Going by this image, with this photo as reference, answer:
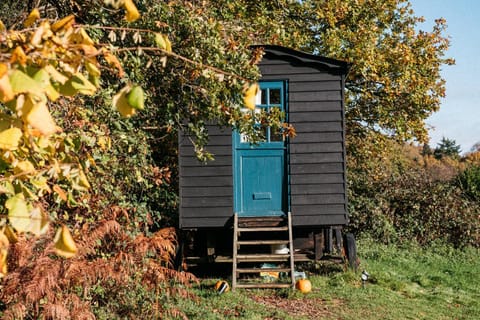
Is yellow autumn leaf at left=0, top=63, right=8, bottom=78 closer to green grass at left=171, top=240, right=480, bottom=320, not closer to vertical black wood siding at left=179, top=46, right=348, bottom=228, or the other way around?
green grass at left=171, top=240, right=480, bottom=320

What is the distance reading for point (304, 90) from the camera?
10.0m

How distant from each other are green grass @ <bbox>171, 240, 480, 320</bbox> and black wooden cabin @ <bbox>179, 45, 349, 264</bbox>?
121 centimetres

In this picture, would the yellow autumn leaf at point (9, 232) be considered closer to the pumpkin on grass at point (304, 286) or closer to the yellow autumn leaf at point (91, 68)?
the yellow autumn leaf at point (91, 68)

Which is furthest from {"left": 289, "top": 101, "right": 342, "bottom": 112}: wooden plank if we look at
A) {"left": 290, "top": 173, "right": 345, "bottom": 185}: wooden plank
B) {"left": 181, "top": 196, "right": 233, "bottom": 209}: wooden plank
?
{"left": 181, "top": 196, "right": 233, "bottom": 209}: wooden plank

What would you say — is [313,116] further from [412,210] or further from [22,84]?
[22,84]

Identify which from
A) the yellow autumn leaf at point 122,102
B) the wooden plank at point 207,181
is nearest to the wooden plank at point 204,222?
the wooden plank at point 207,181

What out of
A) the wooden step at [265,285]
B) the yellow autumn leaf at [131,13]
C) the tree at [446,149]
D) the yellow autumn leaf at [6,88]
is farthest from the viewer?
the tree at [446,149]

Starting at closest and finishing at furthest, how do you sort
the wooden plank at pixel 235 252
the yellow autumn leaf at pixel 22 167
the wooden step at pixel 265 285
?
the yellow autumn leaf at pixel 22 167 < the wooden step at pixel 265 285 < the wooden plank at pixel 235 252

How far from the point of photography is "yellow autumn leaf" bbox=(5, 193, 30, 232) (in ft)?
5.77

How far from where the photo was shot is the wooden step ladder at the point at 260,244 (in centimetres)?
905

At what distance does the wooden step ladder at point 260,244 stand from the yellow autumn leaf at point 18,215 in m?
7.11

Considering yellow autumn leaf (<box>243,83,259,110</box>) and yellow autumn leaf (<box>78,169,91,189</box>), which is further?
yellow autumn leaf (<box>78,169,91,189</box>)

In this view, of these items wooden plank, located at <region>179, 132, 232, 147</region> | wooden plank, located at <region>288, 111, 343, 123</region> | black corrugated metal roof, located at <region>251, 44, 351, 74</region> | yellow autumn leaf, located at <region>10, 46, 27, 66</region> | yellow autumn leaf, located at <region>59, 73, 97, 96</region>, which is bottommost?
yellow autumn leaf, located at <region>59, 73, 97, 96</region>

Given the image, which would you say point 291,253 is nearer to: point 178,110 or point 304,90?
point 304,90
